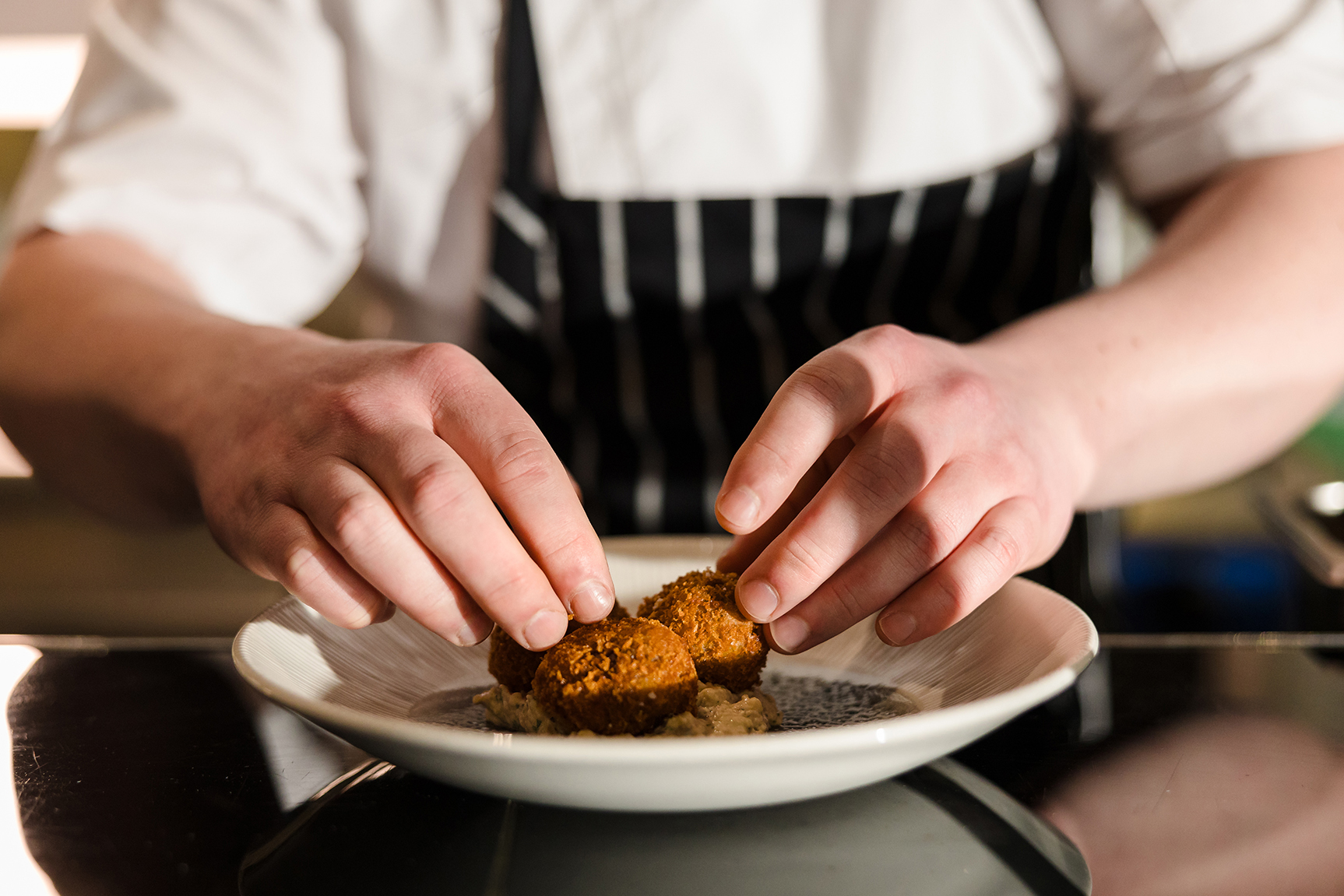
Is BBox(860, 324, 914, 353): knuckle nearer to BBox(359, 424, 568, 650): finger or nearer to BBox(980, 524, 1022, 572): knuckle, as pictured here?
BBox(980, 524, 1022, 572): knuckle

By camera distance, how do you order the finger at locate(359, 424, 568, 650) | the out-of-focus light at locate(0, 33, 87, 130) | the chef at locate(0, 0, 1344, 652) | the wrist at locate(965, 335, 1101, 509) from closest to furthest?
the finger at locate(359, 424, 568, 650), the wrist at locate(965, 335, 1101, 509), the chef at locate(0, 0, 1344, 652), the out-of-focus light at locate(0, 33, 87, 130)

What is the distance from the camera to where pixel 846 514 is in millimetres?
569

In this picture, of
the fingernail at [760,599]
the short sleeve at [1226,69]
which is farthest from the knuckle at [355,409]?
the short sleeve at [1226,69]

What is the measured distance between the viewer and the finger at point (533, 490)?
539 millimetres

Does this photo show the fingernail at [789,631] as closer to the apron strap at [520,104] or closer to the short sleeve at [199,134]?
the apron strap at [520,104]

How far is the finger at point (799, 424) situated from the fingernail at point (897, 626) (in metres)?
0.10

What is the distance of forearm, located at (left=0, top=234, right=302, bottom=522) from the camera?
74 centimetres

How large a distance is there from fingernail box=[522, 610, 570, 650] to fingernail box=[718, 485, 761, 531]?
0.10 metres

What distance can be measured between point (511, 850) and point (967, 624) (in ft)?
1.10

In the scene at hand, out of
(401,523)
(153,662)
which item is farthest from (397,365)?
(153,662)

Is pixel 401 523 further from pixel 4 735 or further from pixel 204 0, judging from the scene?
pixel 204 0

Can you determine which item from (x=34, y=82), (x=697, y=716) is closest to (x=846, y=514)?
(x=697, y=716)

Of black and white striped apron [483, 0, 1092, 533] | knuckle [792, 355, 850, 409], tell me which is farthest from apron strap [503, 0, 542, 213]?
knuckle [792, 355, 850, 409]

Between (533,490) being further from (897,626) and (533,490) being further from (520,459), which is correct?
(897,626)
